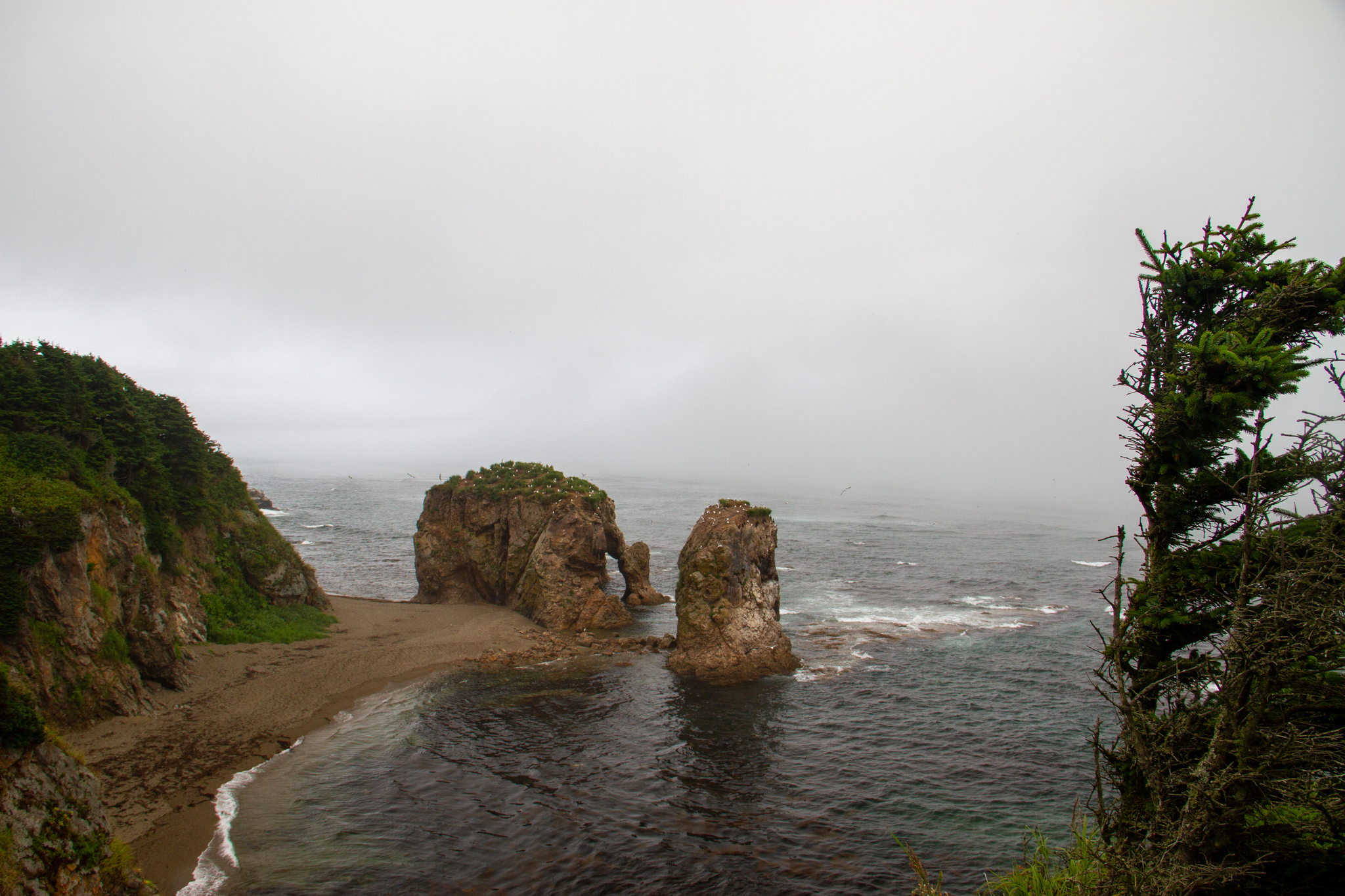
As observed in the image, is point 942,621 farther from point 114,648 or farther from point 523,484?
point 114,648

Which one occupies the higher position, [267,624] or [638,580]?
[267,624]

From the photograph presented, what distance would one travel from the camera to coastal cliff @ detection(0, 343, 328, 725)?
19.3 metres

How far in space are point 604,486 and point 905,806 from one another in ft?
551

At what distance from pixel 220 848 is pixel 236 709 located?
9.01 meters

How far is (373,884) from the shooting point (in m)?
15.3

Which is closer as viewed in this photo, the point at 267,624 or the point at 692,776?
the point at 692,776

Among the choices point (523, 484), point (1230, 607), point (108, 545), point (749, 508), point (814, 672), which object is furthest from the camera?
point (523, 484)

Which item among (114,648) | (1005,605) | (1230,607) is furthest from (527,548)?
A: (1230,607)

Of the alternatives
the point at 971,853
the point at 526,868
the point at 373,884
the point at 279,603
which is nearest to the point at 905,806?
the point at 971,853

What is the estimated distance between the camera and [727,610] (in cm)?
3177

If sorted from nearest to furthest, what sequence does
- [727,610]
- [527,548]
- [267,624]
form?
[727,610], [267,624], [527,548]

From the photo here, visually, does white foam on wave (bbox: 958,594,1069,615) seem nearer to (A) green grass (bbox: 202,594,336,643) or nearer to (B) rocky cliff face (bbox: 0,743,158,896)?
(A) green grass (bbox: 202,594,336,643)

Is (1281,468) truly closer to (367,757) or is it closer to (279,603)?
(367,757)

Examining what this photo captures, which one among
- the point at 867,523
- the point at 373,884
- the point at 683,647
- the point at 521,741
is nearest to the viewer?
the point at 373,884
